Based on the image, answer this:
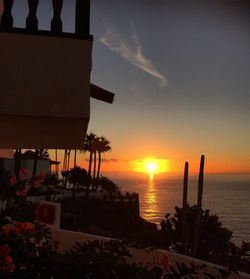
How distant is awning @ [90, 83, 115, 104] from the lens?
3.01 metres

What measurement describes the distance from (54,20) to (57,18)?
2.2 inches

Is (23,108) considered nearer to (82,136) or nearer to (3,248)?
(82,136)

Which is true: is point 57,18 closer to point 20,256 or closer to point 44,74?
point 44,74

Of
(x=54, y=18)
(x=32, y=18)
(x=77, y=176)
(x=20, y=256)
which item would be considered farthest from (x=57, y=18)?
(x=77, y=176)

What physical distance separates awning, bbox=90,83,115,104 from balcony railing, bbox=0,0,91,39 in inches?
27.2

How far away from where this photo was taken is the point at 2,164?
38125mm

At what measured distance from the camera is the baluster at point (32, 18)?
2.29 m

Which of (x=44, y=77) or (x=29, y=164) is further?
(x=29, y=164)

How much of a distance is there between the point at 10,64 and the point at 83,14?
692 millimetres

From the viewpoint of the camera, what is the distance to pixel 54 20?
7.79 ft

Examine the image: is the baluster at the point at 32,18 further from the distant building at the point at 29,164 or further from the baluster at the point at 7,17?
the distant building at the point at 29,164

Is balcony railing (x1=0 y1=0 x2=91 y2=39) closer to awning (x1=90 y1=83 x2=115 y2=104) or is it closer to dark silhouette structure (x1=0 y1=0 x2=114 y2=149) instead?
dark silhouette structure (x1=0 y1=0 x2=114 y2=149)

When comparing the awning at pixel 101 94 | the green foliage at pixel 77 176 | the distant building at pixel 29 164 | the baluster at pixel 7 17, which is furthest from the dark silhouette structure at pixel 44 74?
the green foliage at pixel 77 176

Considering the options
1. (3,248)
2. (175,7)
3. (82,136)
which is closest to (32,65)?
(82,136)
